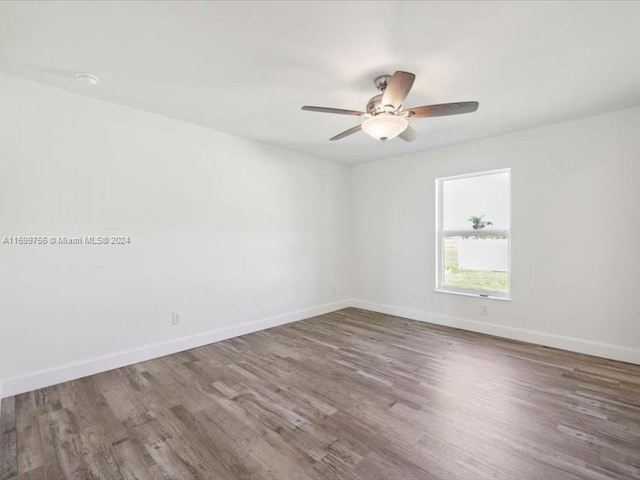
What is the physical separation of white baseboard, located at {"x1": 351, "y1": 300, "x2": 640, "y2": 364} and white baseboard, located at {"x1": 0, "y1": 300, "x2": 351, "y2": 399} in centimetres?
179

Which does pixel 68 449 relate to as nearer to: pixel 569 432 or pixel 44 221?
Answer: pixel 44 221

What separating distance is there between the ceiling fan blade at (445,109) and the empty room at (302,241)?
30 millimetres

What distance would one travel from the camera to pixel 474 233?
4094 mm

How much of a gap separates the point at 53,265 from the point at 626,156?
5.38m

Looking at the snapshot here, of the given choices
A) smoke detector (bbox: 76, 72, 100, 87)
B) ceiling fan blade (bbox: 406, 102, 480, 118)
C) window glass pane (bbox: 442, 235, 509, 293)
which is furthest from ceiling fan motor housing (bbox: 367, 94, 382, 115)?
window glass pane (bbox: 442, 235, 509, 293)

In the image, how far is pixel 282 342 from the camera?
11.8 ft

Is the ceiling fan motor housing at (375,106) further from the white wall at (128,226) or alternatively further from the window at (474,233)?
the window at (474,233)

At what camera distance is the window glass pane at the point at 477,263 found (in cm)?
386

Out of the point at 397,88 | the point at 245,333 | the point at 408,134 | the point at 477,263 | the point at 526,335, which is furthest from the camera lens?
the point at 477,263

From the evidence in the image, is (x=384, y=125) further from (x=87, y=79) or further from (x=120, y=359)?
(x=120, y=359)

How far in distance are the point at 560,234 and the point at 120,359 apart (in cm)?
471

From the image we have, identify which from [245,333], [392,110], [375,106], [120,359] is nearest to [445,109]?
[392,110]

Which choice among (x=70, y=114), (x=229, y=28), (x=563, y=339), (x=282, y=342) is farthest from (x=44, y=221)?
(x=563, y=339)

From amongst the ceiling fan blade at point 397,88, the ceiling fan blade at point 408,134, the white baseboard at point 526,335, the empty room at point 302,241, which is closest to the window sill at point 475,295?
the empty room at point 302,241
